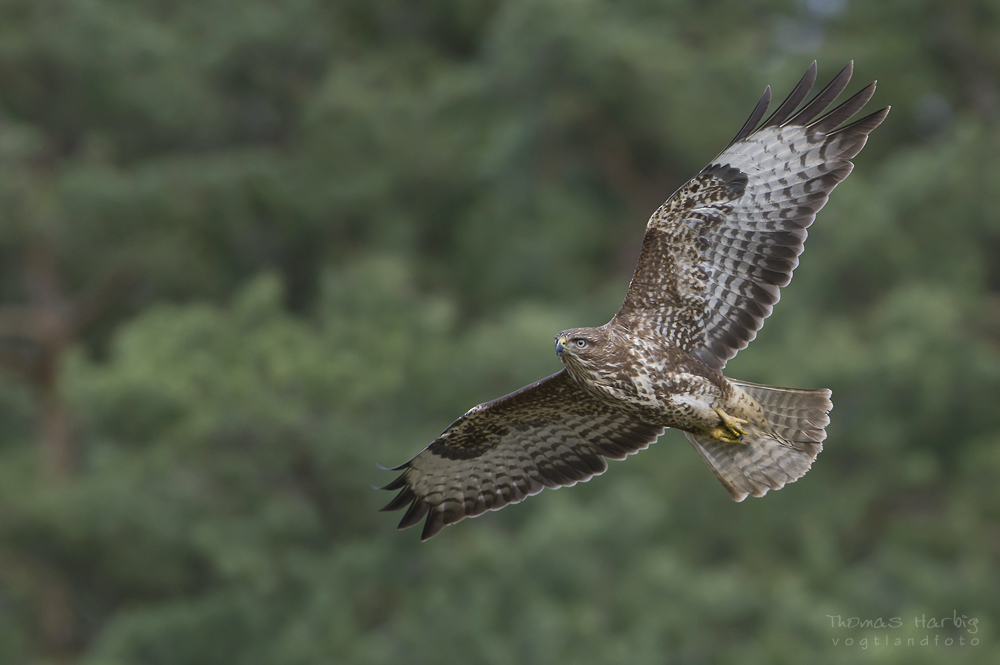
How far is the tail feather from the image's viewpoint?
287 inches

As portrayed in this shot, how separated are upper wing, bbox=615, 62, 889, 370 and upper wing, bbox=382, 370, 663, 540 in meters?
0.80

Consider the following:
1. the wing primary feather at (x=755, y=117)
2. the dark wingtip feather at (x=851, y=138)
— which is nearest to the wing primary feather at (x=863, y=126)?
the dark wingtip feather at (x=851, y=138)

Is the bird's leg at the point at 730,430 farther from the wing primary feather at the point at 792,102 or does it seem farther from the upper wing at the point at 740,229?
the wing primary feather at the point at 792,102

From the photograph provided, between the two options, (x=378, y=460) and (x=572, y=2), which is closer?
(x=378, y=460)

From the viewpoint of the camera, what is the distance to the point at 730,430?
23.7 ft

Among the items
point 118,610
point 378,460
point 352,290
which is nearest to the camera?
point 378,460

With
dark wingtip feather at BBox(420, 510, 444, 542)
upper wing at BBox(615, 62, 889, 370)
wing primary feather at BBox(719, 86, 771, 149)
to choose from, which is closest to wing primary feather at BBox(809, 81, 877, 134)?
upper wing at BBox(615, 62, 889, 370)

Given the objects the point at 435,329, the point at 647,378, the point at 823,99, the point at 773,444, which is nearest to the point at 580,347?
the point at 647,378

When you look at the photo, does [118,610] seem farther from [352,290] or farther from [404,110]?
[404,110]

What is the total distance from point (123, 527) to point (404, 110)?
783 centimetres

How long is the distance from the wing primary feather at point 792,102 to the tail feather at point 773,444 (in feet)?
4.33

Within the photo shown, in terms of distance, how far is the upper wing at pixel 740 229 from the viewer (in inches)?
269

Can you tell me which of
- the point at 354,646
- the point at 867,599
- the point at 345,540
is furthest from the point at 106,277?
the point at 867,599

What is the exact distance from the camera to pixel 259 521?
17406 millimetres
